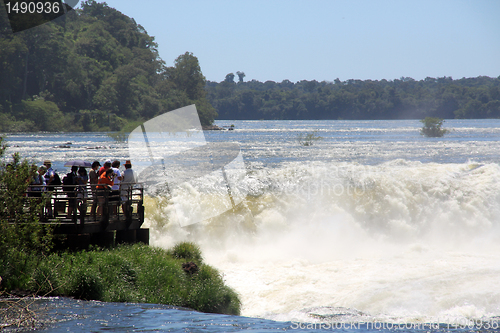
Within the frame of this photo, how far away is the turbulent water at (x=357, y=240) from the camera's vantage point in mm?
13414

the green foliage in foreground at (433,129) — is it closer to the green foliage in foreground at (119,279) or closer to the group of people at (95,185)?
the green foliage in foreground at (119,279)

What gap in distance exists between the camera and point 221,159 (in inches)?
1817

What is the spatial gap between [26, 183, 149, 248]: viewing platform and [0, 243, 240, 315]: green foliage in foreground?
1.63 feet

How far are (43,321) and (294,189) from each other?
14405 millimetres

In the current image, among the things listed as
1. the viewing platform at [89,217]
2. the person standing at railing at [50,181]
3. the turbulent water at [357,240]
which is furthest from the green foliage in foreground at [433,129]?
the person standing at railing at [50,181]

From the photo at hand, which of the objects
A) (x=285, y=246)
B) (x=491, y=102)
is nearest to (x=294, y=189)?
(x=285, y=246)

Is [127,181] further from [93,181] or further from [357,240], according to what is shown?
[357,240]

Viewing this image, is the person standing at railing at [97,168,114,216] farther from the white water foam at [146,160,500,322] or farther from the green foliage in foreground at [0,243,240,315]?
the white water foam at [146,160,500,322]

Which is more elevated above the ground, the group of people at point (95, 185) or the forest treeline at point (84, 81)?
the forest treeline at point (84, 81)

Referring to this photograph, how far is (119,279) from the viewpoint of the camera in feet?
43.2

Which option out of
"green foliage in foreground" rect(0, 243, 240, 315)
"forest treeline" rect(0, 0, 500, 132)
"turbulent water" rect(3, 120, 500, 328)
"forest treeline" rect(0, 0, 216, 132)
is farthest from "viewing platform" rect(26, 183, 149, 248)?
"forest treeline" rect(0, 0, 216, 132)

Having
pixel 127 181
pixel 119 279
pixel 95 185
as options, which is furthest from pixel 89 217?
Result: pixel 119 279

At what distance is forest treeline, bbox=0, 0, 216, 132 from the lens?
98.3 meters

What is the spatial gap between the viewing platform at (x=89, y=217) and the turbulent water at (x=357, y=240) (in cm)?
344
